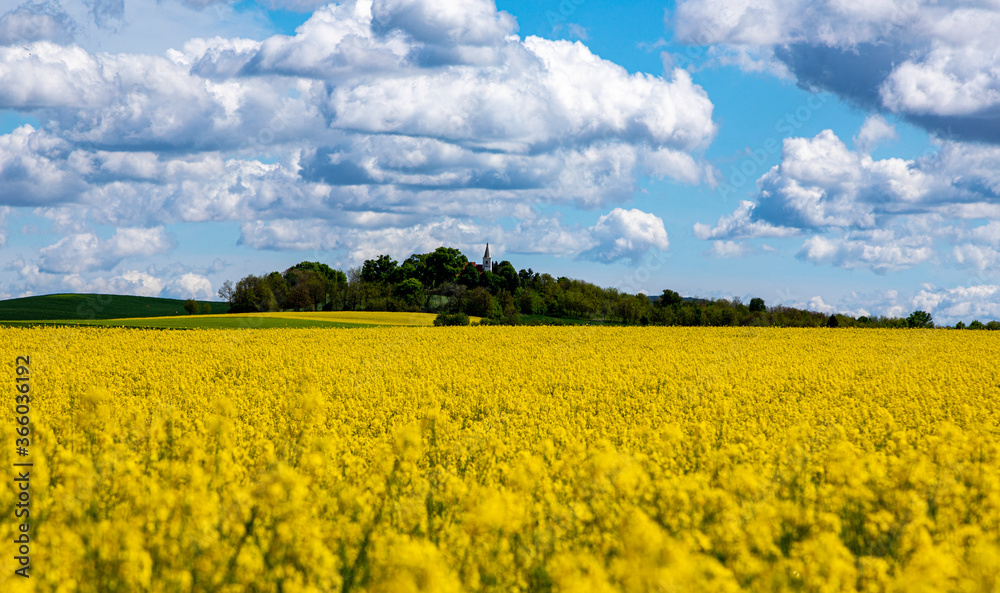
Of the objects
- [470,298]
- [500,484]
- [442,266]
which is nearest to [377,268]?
[442,266]

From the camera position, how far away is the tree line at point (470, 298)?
67875 mm

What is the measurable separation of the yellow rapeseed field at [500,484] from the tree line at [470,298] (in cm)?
4244

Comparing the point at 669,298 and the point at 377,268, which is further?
the point at 377,268

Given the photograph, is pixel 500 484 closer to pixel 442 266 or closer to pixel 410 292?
pixel 410 292

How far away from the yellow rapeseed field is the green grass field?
195 ft

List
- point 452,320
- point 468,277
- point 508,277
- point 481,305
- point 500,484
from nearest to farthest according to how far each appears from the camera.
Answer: point 500,484, point 452,320, point 481,305, point 468,277, point 508,277

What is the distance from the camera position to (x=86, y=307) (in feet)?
295

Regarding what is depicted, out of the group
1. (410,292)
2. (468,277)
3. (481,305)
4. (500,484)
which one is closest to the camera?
(500,484)

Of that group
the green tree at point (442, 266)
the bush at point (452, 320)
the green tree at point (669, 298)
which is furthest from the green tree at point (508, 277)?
the bush at point (452, 320)

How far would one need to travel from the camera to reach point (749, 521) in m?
6.53

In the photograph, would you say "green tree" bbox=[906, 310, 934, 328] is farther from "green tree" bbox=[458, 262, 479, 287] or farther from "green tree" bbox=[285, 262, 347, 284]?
"green tree" bbox=[285, 262, 347, 284]

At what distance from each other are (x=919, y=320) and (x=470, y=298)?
48321mm

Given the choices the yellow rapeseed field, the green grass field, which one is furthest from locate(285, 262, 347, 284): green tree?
the yellow rapeseed field

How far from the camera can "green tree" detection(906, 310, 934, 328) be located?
167 ft
